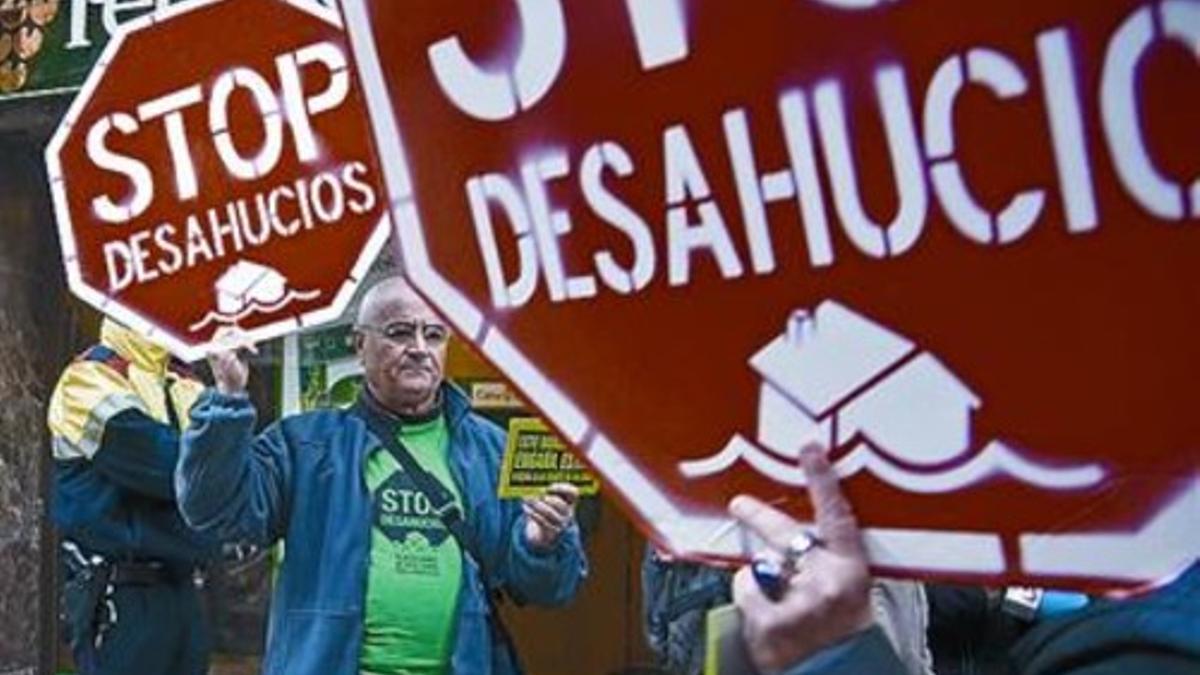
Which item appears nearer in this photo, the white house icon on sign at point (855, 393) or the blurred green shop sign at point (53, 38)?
the white house icon on sign at point (855, 393)

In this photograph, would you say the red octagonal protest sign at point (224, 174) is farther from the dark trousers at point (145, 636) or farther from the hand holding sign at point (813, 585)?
the hand holding sign at point (813, 585)

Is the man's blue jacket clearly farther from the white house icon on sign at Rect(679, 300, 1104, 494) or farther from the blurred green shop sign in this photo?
the blurred green shop sign

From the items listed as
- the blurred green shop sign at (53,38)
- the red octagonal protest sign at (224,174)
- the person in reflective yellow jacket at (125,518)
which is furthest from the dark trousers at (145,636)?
the blurred green shop sign at (53,38)

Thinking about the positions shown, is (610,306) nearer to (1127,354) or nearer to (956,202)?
(956,202)

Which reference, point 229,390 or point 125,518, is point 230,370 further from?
point 125,518

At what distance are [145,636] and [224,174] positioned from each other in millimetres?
1730

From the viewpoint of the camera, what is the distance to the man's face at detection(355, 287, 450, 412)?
3.70 m

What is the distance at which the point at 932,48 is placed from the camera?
1313 mm

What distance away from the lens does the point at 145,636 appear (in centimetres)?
446

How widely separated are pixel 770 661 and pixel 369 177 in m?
1.77

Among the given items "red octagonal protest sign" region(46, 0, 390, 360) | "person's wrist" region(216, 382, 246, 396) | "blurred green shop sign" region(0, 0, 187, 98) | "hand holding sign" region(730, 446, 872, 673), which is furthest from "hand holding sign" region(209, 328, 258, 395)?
"blurred green shop sign" region(0, 0, 187, 98)

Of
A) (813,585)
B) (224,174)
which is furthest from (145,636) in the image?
(813,585)

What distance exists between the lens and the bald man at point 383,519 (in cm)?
346

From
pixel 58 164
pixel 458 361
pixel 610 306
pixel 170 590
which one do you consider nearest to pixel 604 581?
pixel 458 361
